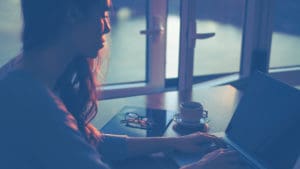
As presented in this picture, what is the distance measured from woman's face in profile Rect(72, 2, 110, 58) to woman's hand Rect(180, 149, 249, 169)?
408 mm

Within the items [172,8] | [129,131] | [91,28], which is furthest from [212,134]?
[172,8]

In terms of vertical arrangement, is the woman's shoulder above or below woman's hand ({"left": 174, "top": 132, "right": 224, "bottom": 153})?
above

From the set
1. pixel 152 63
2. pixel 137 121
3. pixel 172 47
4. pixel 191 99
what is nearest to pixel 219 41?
pixel 172 47

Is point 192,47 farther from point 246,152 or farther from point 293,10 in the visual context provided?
point 293,10

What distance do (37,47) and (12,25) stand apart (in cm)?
476

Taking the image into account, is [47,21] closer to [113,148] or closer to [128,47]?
[113,148]

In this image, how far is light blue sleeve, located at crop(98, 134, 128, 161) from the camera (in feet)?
4.54

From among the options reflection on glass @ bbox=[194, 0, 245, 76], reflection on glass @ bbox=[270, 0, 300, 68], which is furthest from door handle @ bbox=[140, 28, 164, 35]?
reflection on glass @ bbox=[270, 0, 300, 68]

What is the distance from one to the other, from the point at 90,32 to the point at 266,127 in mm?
565

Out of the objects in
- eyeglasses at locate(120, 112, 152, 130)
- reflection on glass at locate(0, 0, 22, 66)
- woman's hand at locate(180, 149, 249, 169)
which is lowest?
reflection on glass at locate(0, 0, 22, 66)

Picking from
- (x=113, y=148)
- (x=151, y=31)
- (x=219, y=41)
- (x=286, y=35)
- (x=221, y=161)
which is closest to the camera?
(x=221, y=161)

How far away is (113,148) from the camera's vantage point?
139 centimetres

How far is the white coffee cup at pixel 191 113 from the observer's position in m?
1.54

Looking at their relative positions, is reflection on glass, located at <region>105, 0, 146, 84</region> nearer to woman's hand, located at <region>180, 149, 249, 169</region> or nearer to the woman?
woman's hand, located at <region>180, 149, 249, 169</region>
